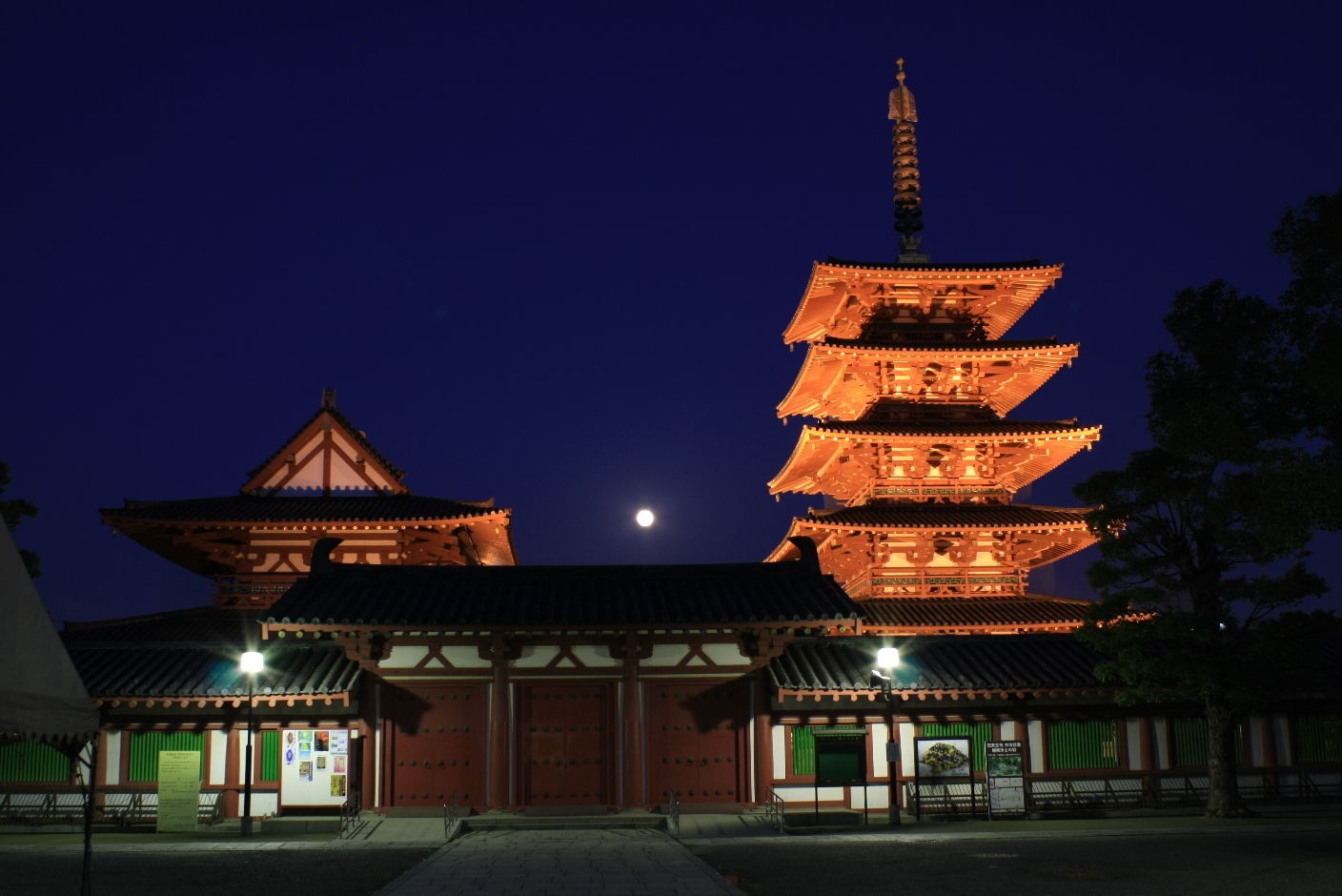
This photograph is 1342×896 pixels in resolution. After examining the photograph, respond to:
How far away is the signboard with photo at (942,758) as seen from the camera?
2431cm

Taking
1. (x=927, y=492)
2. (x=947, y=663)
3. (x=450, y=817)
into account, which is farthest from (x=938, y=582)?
(x=450, y=817)

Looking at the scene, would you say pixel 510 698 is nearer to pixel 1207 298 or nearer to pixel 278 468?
pixel 278 468

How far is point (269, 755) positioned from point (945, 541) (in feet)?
63.9

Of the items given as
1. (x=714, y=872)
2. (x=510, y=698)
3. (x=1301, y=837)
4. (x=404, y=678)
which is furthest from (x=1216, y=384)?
(x=404, y=678)

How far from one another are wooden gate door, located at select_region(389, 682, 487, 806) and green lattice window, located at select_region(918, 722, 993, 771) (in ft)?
31.7

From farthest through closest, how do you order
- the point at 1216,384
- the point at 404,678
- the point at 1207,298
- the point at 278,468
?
the point at 278,468
the point at 404,678
the point at 1207,298
the point at 1216,384

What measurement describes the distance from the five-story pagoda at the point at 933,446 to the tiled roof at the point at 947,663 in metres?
3.71

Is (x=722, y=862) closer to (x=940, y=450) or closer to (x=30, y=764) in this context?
(x=30, y=764)

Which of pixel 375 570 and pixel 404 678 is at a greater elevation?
pixel 375 570

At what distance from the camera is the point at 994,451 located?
3512cm

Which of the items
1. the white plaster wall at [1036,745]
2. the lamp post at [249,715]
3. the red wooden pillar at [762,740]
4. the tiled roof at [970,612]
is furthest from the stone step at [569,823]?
the tiled roof at [970,612]

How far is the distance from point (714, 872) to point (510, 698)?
29.9 feet

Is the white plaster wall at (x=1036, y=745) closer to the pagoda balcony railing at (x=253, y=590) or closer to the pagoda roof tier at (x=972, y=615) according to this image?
the pagoda roof tier at (x=972, y=615)

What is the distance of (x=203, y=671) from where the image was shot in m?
24.5
